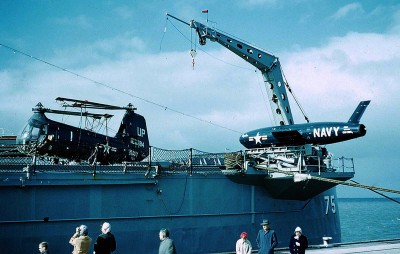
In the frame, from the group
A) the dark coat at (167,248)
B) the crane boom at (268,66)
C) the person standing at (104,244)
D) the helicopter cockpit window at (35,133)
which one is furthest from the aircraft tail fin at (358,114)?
the helicopter cockpit window at (35,133)

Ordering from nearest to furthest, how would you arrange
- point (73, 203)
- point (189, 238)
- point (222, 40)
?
point (73, 203)
point (189, 238)
point (222, 40)

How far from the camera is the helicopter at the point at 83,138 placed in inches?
790

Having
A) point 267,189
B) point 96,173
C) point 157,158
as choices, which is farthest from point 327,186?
point 96,173

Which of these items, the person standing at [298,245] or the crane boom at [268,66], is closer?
the person standing at [298,245]

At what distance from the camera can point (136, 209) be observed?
16125mm

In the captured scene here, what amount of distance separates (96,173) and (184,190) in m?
3.92

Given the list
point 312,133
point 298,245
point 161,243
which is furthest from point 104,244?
point 312,133

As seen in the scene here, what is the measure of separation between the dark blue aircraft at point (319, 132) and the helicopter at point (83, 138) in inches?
319

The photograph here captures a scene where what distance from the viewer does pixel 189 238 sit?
1705 centimetres

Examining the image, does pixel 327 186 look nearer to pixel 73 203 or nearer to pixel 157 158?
pixel 157 158

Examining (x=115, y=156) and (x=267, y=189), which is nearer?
(x=267, y=189)

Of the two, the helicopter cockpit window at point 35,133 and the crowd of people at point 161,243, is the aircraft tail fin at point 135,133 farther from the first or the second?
the crowd of people at point 161,243

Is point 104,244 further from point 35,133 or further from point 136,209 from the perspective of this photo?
point 35,133

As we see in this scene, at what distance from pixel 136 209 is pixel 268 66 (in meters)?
11.6
